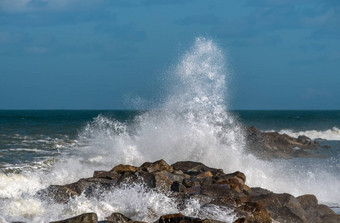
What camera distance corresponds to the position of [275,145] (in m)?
26.0

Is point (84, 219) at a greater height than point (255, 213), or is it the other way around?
point (255, 213)

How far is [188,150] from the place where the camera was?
17750 millimetres

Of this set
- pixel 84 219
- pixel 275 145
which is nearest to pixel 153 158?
pixel 84 219

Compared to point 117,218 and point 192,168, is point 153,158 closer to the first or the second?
point 192,168

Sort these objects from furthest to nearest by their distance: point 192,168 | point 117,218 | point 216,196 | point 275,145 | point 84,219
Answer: point 275,145
point 192,168
point 216,196
point 117,218
point 84,219

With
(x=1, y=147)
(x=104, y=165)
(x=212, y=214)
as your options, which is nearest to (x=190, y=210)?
(x=212, y=214)

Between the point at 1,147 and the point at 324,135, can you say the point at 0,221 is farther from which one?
the point at 324,135

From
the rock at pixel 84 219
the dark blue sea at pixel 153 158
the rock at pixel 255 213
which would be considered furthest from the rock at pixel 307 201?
the rock at pixel 84 219

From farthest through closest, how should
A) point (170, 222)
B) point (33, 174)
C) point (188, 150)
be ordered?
point (188, 150) < point (33, 174) < point (170, 222)

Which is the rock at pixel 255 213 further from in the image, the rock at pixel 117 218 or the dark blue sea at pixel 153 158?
the dark blue sea at pixel 153 158

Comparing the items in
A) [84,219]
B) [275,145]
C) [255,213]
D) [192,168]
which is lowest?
[84,219]

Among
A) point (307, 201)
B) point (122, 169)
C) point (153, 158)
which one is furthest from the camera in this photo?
point (153, 158)

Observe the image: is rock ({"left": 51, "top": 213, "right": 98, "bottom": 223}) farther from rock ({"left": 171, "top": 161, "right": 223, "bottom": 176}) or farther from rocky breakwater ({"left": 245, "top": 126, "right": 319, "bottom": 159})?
rocky breakwater ({"left": 245, "top": 126, "right": 319, "bottom": 159})

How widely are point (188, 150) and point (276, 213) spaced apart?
27.3 feet
